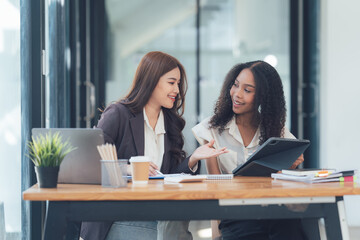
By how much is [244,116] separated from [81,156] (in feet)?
3.70

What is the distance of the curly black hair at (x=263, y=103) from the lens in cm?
252

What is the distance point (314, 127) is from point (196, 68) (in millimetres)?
1538

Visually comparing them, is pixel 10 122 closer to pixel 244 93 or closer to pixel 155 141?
pixel 155 141

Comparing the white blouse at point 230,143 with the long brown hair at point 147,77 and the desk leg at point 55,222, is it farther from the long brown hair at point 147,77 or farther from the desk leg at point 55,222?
the desk leg at point 55,222

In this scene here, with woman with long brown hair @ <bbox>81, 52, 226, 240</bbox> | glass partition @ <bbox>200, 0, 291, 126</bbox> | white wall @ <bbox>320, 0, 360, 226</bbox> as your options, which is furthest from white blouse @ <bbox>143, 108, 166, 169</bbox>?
glass partition @ <bbox>200, 0, 291, 126</bbox>

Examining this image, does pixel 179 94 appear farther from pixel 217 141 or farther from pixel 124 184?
pixel 124 184

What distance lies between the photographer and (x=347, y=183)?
1796mm

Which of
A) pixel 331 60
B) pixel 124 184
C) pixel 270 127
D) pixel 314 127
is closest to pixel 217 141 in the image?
pixel 270 127

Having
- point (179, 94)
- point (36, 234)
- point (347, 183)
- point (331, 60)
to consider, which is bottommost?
point (36, 234)

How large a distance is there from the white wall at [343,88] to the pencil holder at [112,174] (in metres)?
3.01

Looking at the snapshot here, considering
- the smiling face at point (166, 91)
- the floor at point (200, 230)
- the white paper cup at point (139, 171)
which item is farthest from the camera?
the floor at point (200, 230)

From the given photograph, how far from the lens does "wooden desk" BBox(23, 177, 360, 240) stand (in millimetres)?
1538

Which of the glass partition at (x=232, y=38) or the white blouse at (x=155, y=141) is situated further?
the glass partition at (x=232, y=38)

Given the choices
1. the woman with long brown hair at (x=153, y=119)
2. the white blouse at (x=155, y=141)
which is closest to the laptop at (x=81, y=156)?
the woman with long brown hair at (x=153, y=119)
